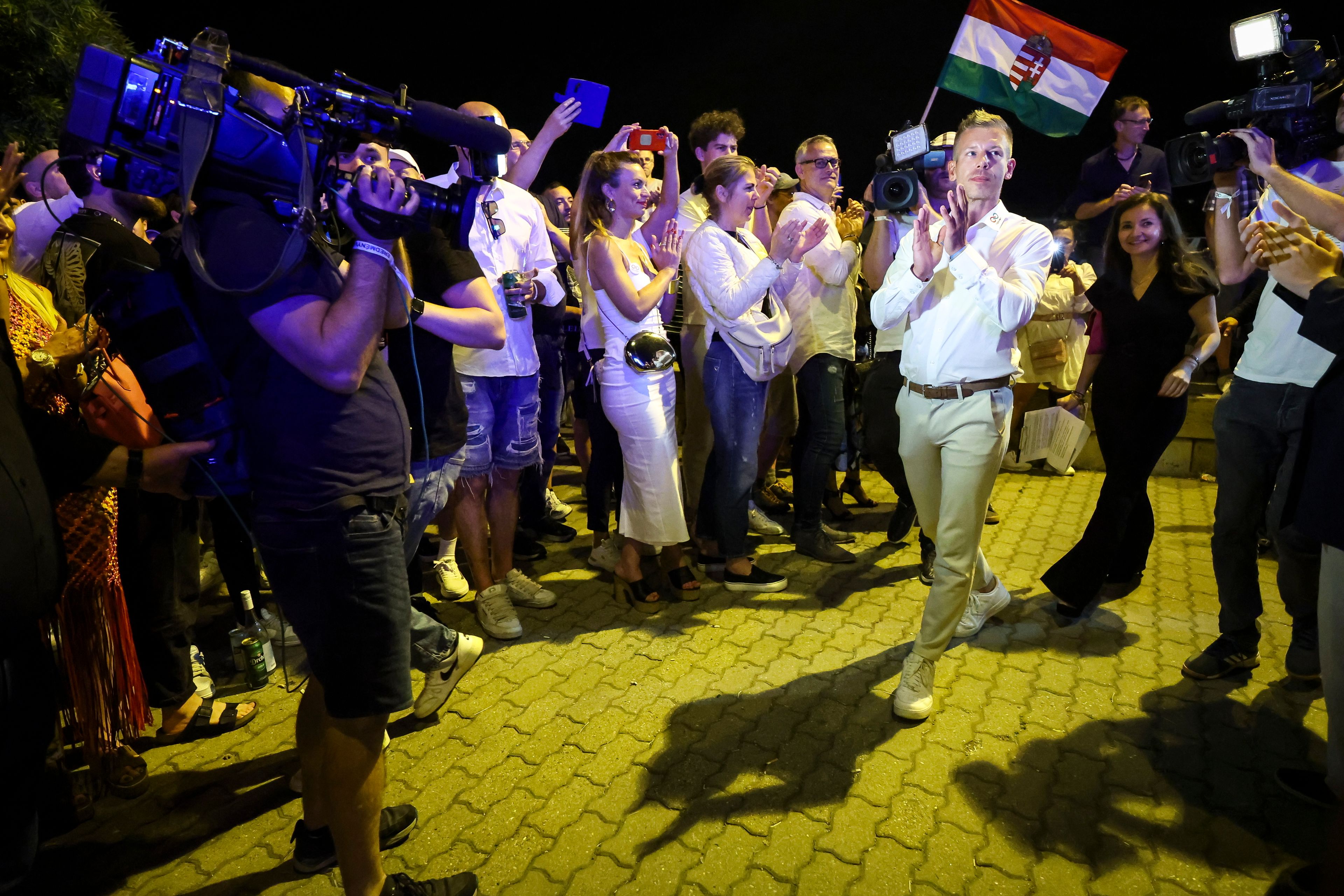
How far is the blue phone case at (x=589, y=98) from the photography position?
14.5 feet

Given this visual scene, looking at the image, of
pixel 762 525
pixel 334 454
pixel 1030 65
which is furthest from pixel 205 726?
pixel 1030 65

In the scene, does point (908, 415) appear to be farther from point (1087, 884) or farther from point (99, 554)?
point (99, 554)

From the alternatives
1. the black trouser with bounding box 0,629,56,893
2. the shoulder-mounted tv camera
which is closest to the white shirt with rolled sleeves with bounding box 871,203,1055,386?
the shoulder-mounted tv camera

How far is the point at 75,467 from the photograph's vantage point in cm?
178

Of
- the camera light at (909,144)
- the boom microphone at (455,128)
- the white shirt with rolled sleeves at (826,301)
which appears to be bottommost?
the white shirt with rolled sleeves at (826,301)

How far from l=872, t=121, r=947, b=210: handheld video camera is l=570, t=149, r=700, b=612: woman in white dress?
985mm

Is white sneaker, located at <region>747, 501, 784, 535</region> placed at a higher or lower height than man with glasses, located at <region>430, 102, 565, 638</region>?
lower

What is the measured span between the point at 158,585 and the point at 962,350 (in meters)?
3.09

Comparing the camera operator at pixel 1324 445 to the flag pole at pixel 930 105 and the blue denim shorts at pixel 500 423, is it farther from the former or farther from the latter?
the blue denim shorts at pixel 500 423

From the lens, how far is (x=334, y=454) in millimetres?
1640

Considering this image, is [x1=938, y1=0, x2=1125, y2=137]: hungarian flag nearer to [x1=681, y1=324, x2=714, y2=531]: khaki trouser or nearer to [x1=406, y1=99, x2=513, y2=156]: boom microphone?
[x1=681, y1=324, x2=714, y2=531]: khaki trouser

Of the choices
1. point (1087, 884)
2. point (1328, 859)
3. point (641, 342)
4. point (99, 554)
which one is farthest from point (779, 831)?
point (99, 554)

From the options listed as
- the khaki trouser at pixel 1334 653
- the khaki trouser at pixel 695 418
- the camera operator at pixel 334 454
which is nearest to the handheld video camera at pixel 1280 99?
the khaki trouser at pixel 1334 653

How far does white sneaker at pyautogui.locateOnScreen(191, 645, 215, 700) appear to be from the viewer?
292 centimetres
